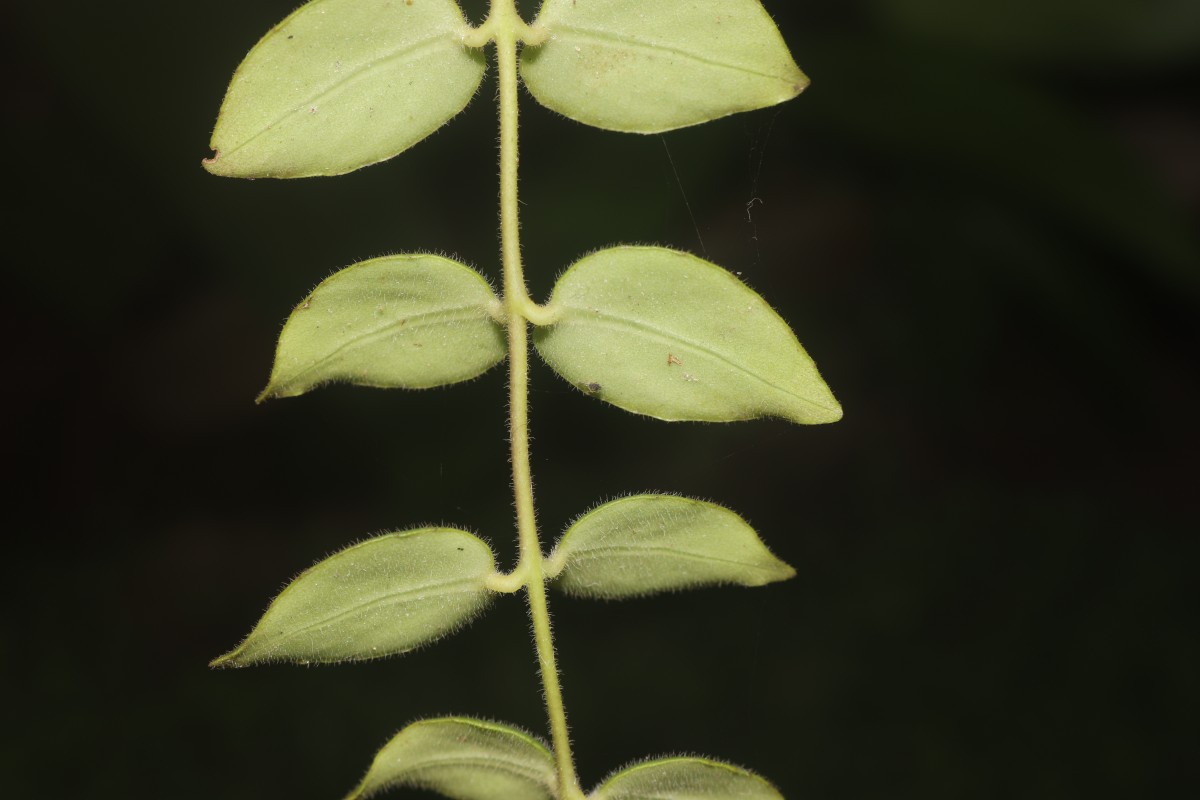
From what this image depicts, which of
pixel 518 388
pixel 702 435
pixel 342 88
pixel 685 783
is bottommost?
pixel 685 783

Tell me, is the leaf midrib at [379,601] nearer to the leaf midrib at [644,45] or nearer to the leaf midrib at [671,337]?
the leaf midrib at [671,337]

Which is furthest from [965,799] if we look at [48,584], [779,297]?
[48,584]

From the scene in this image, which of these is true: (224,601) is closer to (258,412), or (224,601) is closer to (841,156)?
(258,412)

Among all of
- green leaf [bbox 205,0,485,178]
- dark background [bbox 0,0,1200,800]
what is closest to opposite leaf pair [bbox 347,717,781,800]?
green leaf [bbox 205,0,485,178]

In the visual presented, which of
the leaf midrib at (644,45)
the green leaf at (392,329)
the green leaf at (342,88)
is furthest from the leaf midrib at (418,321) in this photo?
the leaf midrib at (644,45)

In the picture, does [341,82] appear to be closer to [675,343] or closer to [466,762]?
[675,343]

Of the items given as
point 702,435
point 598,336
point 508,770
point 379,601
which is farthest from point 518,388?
point 702,435

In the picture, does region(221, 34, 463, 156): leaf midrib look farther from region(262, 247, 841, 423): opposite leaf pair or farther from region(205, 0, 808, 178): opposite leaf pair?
region(262, 247, 841, 423): opposite leaf pair
